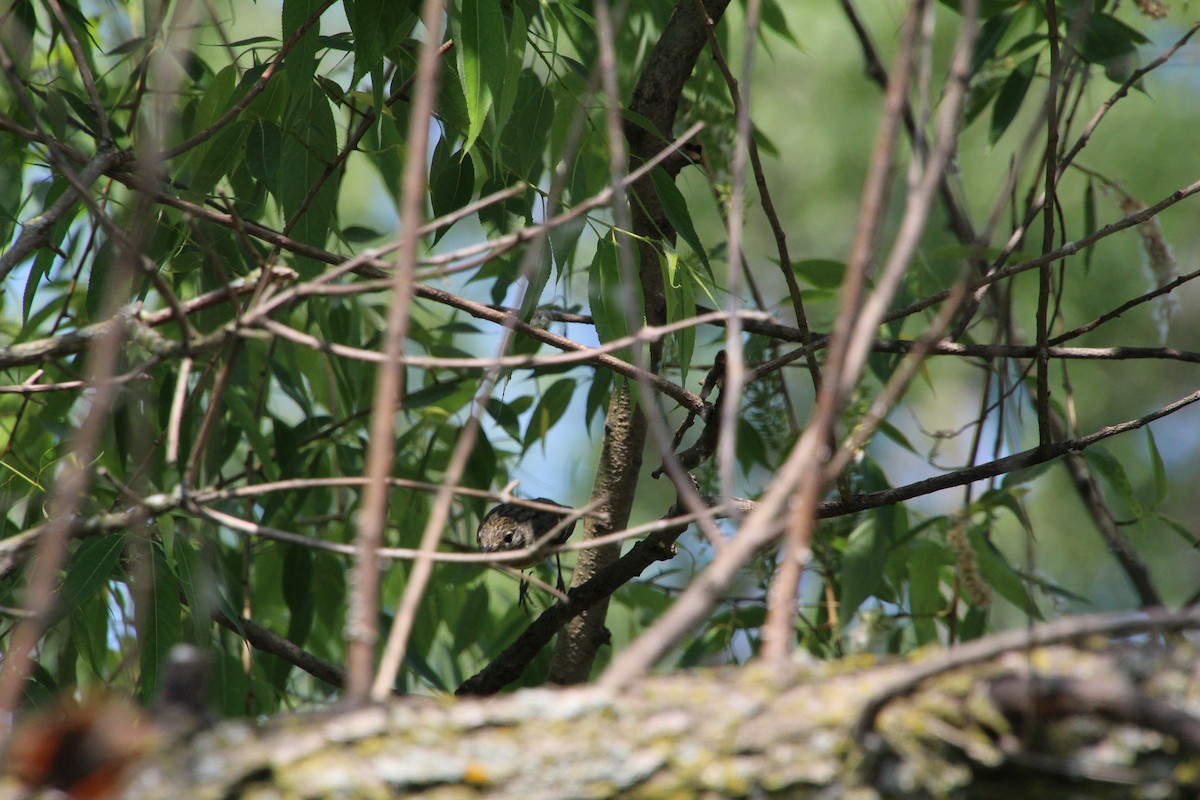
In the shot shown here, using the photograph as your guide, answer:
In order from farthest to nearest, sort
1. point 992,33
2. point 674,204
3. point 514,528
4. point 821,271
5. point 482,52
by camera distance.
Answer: point 821,271 → point 992,33 → point 514,528 → point 674,204 → point 482,52

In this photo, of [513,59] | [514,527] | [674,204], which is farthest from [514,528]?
[513,59]

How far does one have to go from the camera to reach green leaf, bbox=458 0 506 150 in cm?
91

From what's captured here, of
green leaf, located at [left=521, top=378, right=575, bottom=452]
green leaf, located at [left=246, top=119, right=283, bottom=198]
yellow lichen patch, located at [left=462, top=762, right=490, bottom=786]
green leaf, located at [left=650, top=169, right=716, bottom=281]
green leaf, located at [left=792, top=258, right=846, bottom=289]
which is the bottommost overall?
yellow lichen patch, located at [left=462, top=762, right=490, bottom=786]

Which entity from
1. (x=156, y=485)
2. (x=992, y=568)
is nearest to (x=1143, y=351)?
(x=992, y=568)

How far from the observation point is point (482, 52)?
0.92 m

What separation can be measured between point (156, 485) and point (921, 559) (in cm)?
104

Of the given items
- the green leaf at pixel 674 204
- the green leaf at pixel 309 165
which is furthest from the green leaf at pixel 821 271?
the green leaf at pixel 309 165

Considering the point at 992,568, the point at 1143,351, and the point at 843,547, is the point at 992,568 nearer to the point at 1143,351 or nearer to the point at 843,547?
the point at 843,547

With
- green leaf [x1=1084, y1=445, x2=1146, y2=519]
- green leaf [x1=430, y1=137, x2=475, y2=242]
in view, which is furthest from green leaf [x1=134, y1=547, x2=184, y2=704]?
green leaf [x1=1084, y1=445, x2=1146, y2=519]

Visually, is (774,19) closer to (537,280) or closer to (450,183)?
(450,183)

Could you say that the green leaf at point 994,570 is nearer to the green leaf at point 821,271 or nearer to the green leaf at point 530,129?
the green leaf at point 821,271

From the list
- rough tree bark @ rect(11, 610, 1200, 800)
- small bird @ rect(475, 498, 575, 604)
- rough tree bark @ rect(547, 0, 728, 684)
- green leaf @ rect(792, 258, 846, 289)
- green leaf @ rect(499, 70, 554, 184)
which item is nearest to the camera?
rough tree bark @ rect(11, 610, 1200, 800)

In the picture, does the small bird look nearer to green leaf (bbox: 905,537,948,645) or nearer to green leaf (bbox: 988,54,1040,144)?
green leaf (bbox: 905,537,948,645)

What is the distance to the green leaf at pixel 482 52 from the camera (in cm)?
91
